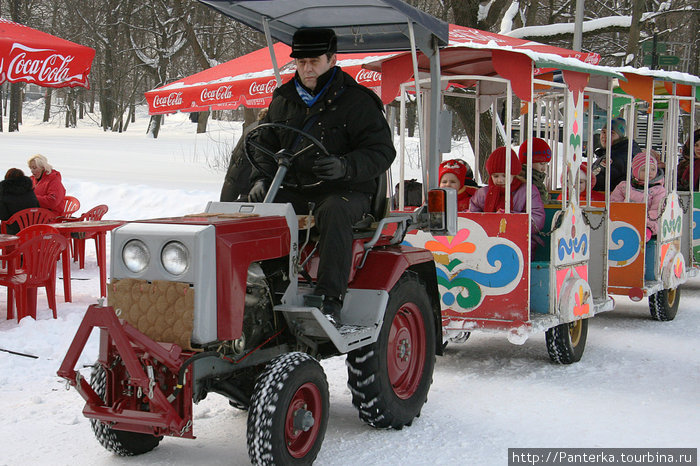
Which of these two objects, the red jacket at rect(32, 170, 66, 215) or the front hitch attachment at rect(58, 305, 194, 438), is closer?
the front hitch attachment at rect(58, 305, 194, 438)

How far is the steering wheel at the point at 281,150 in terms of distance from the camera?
4.19 meters

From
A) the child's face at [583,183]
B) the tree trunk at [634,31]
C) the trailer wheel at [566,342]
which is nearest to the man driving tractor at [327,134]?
the trailer wheel at [566,342]

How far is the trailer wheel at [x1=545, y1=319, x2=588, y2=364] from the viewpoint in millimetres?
6371

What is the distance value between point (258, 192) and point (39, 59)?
4966 mm

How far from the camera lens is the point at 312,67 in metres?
4.48

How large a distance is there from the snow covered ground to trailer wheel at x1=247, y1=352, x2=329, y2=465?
0.33 meters

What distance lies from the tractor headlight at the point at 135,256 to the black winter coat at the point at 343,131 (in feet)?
3.56

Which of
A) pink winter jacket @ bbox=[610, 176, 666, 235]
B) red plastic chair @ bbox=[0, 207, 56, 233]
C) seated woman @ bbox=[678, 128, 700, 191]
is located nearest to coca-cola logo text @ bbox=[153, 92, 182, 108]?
red plastic chair @ bbox=[0, 207, 56, 233]

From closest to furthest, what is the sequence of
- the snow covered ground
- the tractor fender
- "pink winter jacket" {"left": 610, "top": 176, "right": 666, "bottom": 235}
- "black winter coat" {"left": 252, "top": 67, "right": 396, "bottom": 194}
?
the snow covered ground, "black winter coat" {"left": 252, "top": 67, "right": 396, "bottom": 194}, the tractor fender, "pink winter jacket" {"left": 610, "top": 176, "right": 666, "bottom": 235}

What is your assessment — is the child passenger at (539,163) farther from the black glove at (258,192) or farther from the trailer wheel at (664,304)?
the black glove at (258,192)

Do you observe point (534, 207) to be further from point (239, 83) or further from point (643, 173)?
point (239, 83)

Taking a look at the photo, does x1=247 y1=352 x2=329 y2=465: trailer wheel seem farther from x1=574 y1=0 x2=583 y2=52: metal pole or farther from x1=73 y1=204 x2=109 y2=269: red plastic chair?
x1=574 y1=0 x2=583 y2=52: metal pole

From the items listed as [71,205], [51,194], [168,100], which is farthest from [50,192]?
[168,100]

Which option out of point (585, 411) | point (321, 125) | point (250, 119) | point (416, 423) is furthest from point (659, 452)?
point (250, 119)
